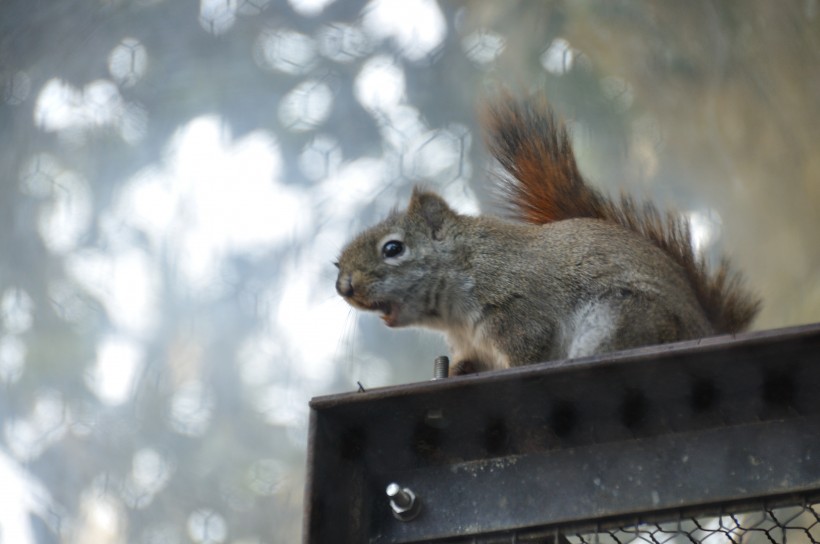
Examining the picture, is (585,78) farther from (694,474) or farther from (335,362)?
(694,474)

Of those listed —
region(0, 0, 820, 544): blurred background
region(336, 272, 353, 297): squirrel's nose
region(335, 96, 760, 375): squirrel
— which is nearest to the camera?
region(335, 96, 760, 375): squirrel

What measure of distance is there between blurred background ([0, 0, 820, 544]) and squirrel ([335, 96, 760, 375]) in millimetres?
526

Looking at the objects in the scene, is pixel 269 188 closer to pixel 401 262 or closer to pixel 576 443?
pixel 401 262

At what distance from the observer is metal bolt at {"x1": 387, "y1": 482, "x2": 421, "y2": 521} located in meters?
1.13

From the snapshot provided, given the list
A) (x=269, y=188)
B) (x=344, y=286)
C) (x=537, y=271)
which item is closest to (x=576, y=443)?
(x=537, y=271)

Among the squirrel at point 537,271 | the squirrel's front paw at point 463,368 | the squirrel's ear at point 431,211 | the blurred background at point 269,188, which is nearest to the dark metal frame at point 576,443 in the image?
the squirrel at point 537,271

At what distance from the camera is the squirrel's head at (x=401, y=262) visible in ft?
5.38

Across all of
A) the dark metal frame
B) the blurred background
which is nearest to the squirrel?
the dark metal frame

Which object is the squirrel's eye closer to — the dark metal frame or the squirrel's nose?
the squirrel's nose

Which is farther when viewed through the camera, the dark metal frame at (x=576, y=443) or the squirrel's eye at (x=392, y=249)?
the squirrel's eye at (x=392, y=249)

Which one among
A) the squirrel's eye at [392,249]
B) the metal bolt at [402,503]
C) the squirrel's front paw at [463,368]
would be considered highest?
the squirrel's eye at [392,249]

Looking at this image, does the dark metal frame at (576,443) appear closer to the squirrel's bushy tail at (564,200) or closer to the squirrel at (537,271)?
the squirrel at (537,271)

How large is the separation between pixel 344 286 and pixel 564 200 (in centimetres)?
39

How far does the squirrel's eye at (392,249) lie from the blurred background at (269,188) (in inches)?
21.3
